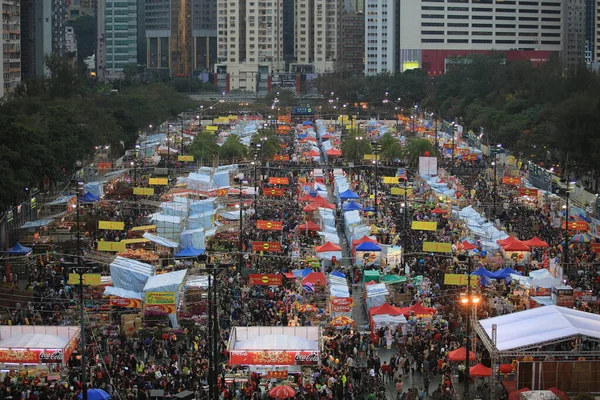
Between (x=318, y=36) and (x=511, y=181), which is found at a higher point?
(x=318, y=36)

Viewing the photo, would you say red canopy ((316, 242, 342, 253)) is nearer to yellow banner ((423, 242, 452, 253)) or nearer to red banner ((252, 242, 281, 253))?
red banner ((252, 242, 281, 253))

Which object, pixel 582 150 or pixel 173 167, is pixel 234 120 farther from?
pixel 582 150

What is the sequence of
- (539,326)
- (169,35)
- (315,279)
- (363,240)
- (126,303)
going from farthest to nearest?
(169,35)
(363,240)
(315,279)
(126,303)
(539,326)

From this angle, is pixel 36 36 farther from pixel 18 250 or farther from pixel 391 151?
pixel 18 250

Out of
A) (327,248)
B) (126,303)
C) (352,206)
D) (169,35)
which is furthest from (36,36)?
(126,303)

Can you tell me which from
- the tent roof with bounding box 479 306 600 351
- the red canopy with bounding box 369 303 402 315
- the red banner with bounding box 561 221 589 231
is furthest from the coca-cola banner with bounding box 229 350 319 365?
the red banner with bounding box 561 221 589 231

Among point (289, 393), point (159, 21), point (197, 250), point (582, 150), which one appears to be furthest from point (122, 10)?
point (289, 393)

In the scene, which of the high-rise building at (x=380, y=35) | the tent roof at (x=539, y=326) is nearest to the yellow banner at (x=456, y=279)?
the tent roof at (x=539, y=326)
